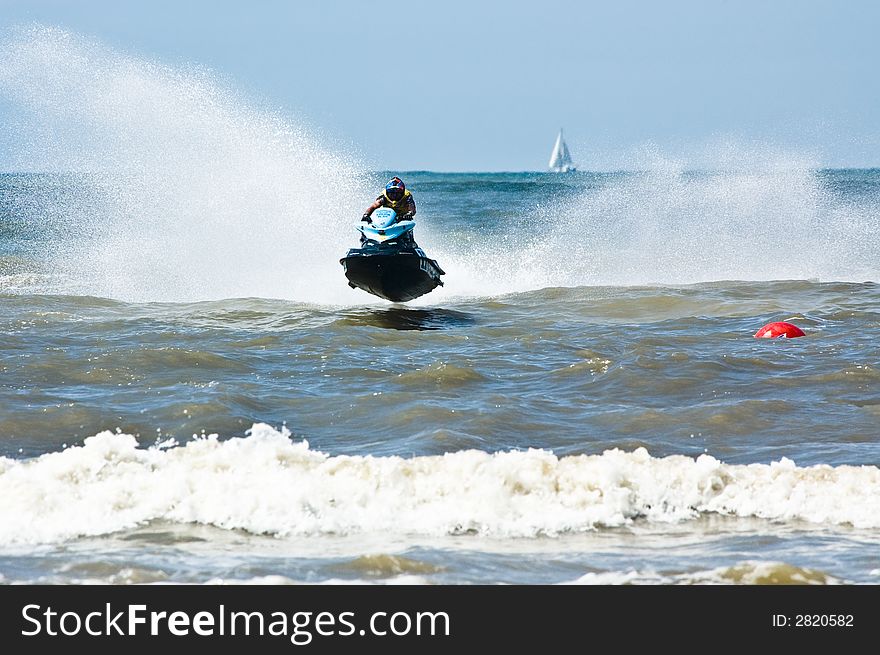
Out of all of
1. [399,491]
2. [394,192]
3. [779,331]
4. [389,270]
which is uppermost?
[394,192]

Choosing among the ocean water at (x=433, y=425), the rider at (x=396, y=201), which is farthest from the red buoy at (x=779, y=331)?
the rider at (x=396, y=201)

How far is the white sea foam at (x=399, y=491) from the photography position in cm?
718

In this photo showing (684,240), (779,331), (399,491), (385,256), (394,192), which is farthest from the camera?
(684,240)

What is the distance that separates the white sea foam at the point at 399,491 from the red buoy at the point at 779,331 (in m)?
6.02

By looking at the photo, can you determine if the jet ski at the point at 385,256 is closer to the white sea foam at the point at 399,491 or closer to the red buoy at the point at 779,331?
the red buoy at the point at 779,331

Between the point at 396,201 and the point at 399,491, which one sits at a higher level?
the point at 396,201

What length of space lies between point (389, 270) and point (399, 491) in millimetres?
8479

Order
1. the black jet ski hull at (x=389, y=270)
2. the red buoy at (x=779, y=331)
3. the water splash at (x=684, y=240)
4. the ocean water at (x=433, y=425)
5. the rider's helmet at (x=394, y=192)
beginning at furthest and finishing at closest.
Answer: the water splash at (x=684, y=240) < the rider's helmet at (x=394, y=192) < the black jet ski hull at (x=389, y=270) < the red buoy at (x=779, y=331) < the ocean water at (x=433, y=425)

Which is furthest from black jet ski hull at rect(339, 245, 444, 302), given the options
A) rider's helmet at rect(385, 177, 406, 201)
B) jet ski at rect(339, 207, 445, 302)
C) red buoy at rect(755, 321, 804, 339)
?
red buoy at rect(755, 321, 804, 339)

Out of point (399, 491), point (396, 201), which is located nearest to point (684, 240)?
point (396, 201)

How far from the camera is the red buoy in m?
14.0

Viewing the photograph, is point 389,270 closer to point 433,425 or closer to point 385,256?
point 385,256

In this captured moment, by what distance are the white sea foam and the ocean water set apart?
0.8 inches

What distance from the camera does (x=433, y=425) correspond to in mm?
9711
